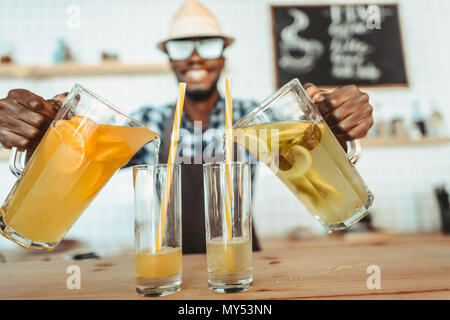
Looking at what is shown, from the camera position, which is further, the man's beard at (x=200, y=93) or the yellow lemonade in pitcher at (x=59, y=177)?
the man's beard at (x=200, y=93)

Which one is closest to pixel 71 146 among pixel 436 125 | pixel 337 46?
pixel 337 46

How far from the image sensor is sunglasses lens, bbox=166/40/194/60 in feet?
5.39

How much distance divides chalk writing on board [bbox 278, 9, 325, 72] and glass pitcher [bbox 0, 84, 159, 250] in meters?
1.95

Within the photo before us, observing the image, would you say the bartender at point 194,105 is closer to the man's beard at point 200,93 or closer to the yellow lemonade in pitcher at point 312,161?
the man's beard at point 200,93

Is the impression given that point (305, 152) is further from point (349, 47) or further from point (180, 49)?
point (349, 47)

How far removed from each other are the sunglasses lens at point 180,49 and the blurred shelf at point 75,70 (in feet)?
1.69

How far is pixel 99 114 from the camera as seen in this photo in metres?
0.58

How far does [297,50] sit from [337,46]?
0.92ft

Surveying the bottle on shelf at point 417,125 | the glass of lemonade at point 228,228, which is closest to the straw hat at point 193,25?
the glass of lemonade at point 228,228

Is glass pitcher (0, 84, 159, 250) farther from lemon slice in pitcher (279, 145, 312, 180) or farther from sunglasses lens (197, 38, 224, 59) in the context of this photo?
sunglasses lens (197, 38, 224, 59)

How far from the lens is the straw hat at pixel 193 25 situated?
162 cm
